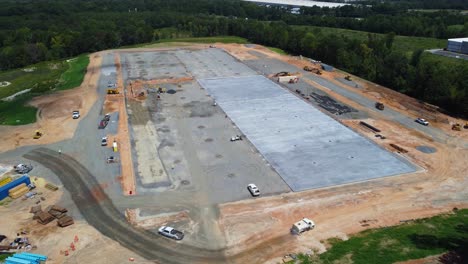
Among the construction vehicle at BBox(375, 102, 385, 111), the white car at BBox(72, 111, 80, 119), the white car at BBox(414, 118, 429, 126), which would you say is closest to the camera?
the white car at BBox(414, 118, 429, 126)

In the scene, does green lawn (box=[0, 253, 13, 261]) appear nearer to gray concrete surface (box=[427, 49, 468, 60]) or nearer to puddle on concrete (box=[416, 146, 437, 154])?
puddle on concrete (box=[416, 146, 437, 154])

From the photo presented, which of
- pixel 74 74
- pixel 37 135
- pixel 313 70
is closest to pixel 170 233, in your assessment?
pixel 37 135

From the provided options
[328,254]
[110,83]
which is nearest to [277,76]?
[110,83]

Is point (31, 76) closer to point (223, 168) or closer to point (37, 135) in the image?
point (37, 135)

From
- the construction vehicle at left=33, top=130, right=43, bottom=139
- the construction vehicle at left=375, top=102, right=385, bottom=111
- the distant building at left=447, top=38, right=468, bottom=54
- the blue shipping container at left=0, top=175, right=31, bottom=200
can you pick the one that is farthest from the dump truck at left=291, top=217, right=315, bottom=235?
the distant building at left=447, top=38, right=468, bottom=54

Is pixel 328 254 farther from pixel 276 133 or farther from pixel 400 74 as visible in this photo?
pixel 400 74

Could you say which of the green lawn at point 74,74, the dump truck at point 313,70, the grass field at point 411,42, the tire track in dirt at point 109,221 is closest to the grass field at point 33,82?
the green lawn at point 74,74
